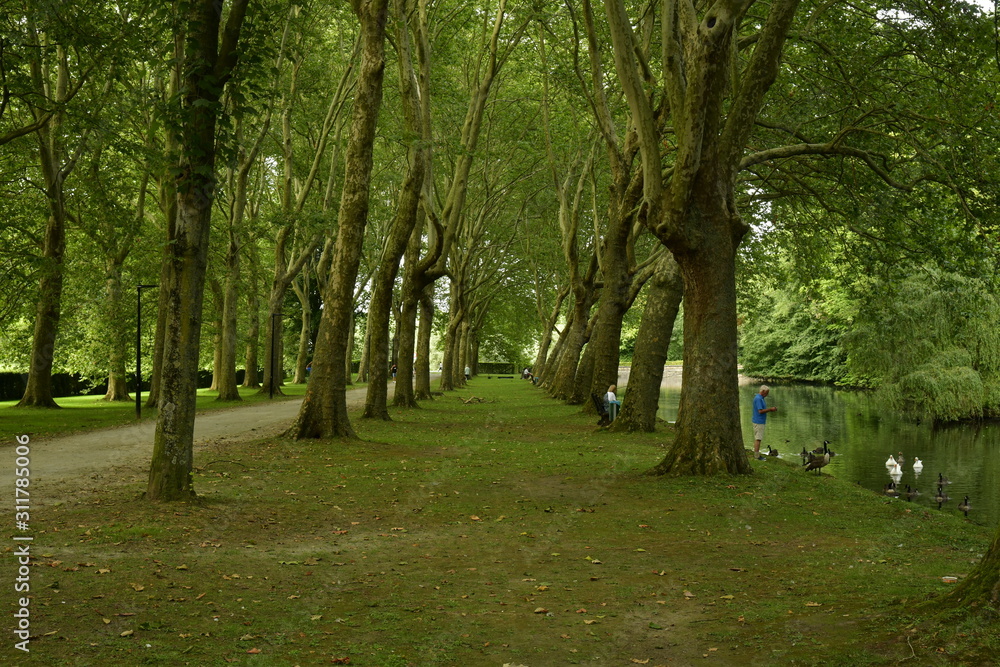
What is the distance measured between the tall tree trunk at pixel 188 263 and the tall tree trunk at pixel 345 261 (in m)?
6.90

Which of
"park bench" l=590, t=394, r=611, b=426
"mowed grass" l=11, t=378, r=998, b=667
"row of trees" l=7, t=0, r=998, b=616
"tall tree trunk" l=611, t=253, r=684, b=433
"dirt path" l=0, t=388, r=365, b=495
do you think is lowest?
"mowed grass" l=11, t=378, r=998, b=667

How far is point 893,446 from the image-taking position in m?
28.7

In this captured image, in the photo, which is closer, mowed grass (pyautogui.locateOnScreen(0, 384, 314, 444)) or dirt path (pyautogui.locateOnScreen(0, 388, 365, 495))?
dirt path (pyautogui.locateOnScreen(0, 388, 365, 495))

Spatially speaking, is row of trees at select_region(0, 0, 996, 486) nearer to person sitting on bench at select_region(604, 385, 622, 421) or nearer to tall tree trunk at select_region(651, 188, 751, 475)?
tall tree trunk at select_region(651, 188, 751, 475)

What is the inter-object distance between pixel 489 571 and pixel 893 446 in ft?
82.5

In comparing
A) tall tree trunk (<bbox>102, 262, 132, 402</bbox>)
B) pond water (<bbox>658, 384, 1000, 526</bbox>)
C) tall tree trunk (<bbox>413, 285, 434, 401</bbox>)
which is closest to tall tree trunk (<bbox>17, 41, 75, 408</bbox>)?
tall tree trunk (<bbox>102, 262, 132, 402</bbox>)

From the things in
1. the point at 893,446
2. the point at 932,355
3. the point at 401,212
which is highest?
the point at 401,212

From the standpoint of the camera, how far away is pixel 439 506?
10.6 metres

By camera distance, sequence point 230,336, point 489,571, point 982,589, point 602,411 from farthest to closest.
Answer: point 230,336 < point 602,411 < point 489,571 < point 982,589

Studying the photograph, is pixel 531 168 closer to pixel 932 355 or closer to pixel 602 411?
pixel 602 411

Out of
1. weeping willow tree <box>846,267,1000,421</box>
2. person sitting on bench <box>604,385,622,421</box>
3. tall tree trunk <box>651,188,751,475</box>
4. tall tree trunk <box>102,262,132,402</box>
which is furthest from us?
weeping willow tree <box>846,267,1000,421</box>

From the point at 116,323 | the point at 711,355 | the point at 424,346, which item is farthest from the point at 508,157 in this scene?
the point at 711,355

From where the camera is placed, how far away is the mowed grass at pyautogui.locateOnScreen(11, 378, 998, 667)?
17.3 feet

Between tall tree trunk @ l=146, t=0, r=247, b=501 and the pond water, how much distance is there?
12162 mm
